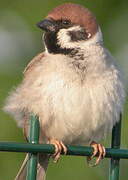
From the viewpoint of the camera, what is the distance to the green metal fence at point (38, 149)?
9.57 ft

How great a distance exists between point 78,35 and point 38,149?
125cm

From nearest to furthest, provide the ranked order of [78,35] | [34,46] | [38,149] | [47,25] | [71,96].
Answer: [38,149]
[71,96]
[47,25]
[78,35]
[34,46]

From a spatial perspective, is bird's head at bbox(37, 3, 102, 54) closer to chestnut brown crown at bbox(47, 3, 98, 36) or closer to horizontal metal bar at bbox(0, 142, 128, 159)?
chestnut brown crown at bbox(47, 3, 98, 36)

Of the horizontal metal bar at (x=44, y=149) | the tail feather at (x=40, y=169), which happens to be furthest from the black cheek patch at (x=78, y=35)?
the horizontal metal bar at (x=44, y=149)

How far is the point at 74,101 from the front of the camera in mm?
3863

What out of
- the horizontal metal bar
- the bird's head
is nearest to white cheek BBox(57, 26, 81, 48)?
the bird's head

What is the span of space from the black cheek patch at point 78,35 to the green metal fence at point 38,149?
91cm

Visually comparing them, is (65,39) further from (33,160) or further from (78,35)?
(33,160)

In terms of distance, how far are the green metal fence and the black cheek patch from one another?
91 cm

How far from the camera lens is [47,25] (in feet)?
13.1

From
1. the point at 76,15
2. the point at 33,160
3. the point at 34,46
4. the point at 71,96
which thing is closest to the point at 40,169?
the point at 71,96

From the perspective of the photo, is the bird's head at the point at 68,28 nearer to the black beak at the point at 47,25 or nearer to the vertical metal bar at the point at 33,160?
the black beak at the point at 47,25

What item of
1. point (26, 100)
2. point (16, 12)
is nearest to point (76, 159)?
point (26, 100)

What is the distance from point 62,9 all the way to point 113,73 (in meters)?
0.40
